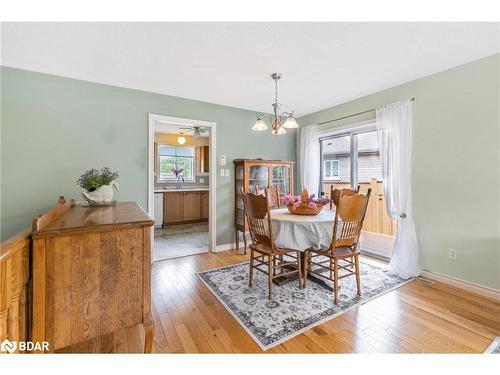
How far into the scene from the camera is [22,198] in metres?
2.52

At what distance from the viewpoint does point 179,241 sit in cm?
430

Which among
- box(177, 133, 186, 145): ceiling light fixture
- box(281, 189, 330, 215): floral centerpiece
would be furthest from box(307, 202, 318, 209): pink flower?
box(177, 133, 186, 145): ceiling light fixture

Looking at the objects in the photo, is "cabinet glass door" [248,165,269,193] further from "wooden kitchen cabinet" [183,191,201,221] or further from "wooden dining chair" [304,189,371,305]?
"wooden kitchen cabinet" [183,191,201,221]

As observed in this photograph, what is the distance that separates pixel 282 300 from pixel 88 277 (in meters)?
1.62

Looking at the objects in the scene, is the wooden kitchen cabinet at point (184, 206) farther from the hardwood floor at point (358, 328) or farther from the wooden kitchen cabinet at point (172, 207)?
the hardwood floor at point (358, 328)

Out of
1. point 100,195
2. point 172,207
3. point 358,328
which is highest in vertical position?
point 100,195

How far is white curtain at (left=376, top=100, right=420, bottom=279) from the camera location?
2.78 metres

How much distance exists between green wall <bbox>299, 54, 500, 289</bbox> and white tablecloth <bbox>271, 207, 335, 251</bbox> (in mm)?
1406

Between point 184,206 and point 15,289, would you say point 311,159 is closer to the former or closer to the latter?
point 184,206

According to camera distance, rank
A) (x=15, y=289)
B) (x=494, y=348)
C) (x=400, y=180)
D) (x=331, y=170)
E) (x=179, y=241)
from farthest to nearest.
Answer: (x=179, y=241), (x=331, y=170), (x=400, y=180), (x=494, y=348), (x=15, y=289)


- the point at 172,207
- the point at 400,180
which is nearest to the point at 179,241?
the point at 172,207

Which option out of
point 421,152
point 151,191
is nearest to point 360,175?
point 421,152

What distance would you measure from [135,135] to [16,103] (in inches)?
45.7
